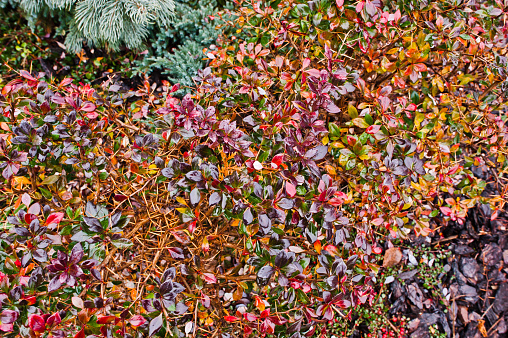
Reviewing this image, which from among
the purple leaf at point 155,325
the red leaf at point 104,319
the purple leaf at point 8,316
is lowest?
the purple leaf at point 155,325

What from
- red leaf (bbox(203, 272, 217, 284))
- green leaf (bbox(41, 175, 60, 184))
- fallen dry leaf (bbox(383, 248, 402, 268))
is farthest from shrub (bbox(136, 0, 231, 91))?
fallen dry leaf (bbox(383, 248, 402, 268))

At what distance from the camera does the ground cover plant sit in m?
1.41

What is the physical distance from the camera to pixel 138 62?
318 centimetres

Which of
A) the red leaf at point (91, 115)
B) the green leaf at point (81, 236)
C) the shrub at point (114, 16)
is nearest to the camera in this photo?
the green leaf at point (81, 236)

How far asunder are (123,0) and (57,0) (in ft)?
2.18

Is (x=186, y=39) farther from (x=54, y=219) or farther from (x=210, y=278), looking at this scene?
(x=210, y=278)

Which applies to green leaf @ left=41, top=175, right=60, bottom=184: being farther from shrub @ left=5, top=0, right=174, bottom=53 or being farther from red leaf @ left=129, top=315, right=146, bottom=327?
shrub @ left=5, top=0, right=174, bottom=53

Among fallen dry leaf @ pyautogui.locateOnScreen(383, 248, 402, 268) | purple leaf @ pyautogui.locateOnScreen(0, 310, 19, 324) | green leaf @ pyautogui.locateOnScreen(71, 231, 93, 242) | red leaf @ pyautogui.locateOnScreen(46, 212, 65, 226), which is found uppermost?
red leaf @ pyautogui.locateOnScreen(46, 212, 65, 226)

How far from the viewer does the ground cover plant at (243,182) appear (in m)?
1.41

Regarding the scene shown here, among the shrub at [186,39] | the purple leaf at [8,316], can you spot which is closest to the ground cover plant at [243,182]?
the purple leaf at [8,316]

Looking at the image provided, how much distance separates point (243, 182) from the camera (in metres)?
1.52

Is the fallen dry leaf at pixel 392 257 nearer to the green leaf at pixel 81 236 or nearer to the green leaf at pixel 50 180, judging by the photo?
the green leaf at pixel 81 236

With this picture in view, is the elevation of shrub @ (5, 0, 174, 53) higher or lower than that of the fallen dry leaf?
higher

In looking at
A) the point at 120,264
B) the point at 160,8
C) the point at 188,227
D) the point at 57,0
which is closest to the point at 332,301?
the point at 188,227
